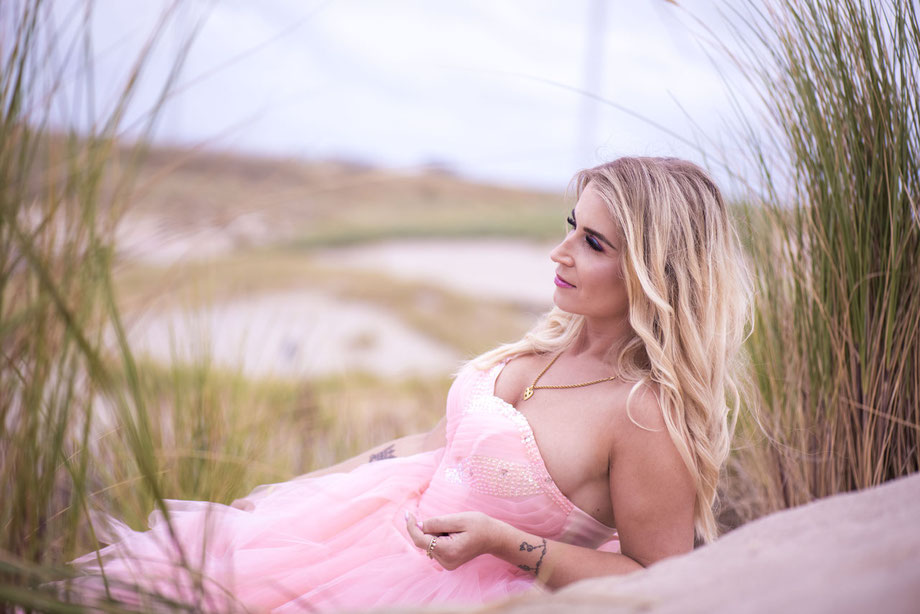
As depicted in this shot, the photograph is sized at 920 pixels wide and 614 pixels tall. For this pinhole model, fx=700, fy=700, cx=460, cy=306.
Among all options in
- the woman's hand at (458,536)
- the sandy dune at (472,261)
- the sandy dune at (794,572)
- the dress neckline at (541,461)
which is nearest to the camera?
the sandy dune at (794,572)

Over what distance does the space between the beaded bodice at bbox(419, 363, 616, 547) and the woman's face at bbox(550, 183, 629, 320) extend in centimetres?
30

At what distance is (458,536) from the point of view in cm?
135

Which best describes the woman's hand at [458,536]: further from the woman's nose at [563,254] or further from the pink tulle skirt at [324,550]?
the woman's nose at [563,254]

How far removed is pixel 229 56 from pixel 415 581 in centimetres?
110

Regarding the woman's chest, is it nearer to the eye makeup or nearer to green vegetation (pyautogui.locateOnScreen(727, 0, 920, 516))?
the eye makeup

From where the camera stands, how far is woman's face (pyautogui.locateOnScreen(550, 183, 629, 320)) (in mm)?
1607

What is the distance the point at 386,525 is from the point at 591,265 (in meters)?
0.77

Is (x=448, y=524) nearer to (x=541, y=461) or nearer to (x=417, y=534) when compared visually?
(x=417, y=534)

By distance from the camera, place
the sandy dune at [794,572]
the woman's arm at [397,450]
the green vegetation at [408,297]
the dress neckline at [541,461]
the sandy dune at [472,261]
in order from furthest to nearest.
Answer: the sandy dune at [472,261] → the green vegetation at [408,297] → the woman's arm at [397,450] → the dress neckline at [541,461] → the sandy dune at [794,572]

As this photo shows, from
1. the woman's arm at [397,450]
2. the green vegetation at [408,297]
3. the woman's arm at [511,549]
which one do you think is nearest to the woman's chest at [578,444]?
the woman's arm at [511,549]

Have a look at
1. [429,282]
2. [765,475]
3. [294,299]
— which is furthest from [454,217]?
[765,475]

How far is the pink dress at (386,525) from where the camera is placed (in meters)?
1.40

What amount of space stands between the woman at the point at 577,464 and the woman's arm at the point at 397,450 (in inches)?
5.7

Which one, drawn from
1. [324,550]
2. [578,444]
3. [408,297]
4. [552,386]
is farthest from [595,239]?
[408,297]
